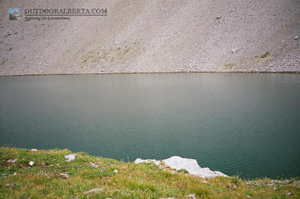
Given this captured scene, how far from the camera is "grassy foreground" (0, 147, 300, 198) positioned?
7238 millimetres

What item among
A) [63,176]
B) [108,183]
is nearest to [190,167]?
[108,183]

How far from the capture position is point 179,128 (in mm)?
22875

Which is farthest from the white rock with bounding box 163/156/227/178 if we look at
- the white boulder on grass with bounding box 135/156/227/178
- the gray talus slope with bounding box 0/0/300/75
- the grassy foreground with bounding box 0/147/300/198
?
the gray talus slope with bounding box 0/0/300/75

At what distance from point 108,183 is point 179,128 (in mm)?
15135

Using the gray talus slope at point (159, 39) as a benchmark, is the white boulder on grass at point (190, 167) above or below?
below

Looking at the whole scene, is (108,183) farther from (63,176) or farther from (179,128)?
(179,128)

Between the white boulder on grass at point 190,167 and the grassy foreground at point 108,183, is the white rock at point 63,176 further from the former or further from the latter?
the white boulder on grass at point 190,167

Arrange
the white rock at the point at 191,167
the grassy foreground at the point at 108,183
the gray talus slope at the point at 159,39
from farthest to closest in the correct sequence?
the gray talus slope at the point at 159,39 → the white rock at the point at 191,167 → the grassy foreground at the point at 108,183

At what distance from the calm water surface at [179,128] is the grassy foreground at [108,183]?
5123mm

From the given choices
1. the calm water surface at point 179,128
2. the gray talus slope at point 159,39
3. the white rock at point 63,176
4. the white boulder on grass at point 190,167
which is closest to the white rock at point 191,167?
the white boulder on grass at point 190,167

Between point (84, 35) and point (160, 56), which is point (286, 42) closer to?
point (160, 56)

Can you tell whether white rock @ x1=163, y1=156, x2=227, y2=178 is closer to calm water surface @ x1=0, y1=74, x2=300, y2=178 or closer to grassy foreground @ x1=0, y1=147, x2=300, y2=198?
grassy foreground @ x1=0, y1=147, x2=300, y2=198

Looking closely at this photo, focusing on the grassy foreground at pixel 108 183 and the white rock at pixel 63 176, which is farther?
the white rock at pixel 63 176

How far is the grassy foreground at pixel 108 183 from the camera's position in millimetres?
7238
